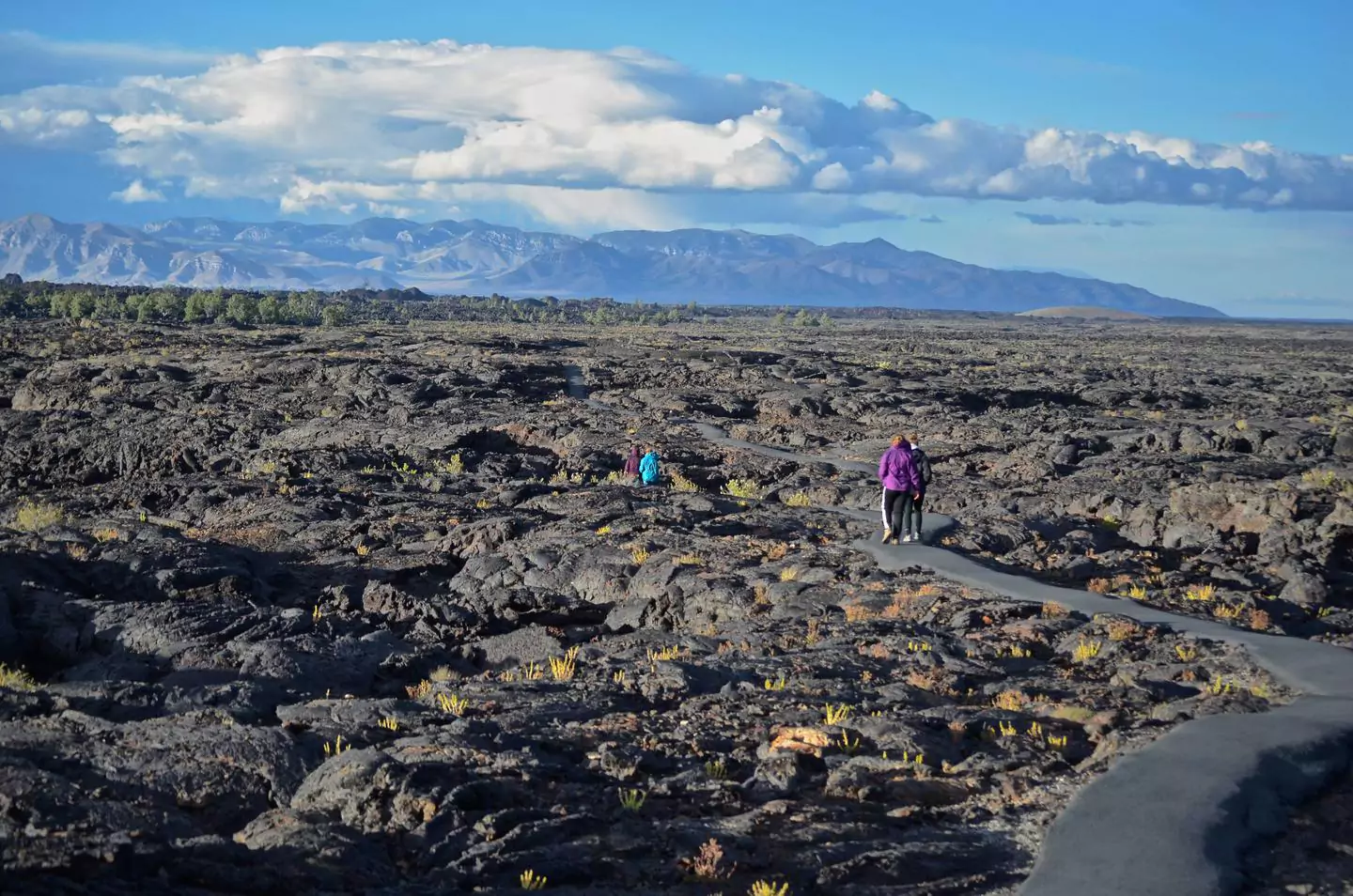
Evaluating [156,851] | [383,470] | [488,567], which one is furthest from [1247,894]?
[383,470]

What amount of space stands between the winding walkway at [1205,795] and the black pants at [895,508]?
7.59 meters

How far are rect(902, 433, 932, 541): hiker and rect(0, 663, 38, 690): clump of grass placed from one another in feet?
43.4

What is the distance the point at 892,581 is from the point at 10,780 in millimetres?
12366

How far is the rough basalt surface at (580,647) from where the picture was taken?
839 centimetres

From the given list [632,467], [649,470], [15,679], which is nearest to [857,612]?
[15,679]

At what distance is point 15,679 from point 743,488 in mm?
19857

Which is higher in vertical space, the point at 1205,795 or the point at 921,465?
the point at 921,465

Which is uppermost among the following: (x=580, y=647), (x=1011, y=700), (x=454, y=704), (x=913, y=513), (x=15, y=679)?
(x=913, y=513)

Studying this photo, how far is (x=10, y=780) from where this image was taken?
8.23 m

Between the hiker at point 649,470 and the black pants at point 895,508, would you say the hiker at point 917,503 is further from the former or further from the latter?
the hiker at point 649,470

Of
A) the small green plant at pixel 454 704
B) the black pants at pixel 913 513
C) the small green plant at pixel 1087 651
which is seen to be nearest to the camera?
the small green plant at pixel 454 704

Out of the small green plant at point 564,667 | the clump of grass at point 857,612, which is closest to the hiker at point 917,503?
the clump of grass at point 857,612

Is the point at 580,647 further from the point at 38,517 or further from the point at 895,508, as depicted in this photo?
the point at 38,517

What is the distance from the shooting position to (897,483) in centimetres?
1984
